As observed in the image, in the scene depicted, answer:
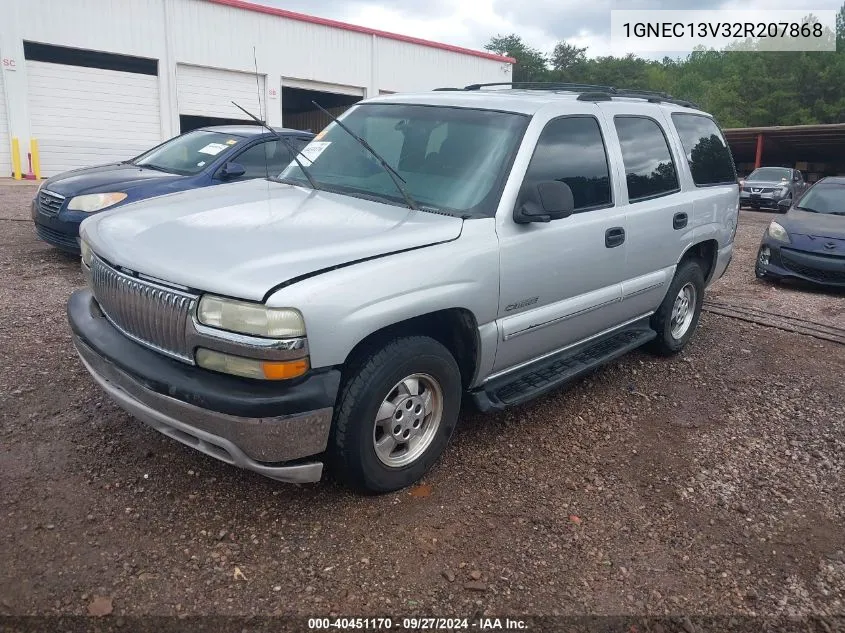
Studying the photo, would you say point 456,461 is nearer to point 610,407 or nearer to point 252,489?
point 252,489

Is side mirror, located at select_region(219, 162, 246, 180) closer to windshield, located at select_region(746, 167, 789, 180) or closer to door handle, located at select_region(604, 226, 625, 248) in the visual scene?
door handle, located at select_region(604, 226, 625, 248)

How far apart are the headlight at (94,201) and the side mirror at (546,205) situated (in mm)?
4670

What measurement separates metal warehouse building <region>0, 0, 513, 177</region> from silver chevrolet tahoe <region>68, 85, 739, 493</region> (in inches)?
577

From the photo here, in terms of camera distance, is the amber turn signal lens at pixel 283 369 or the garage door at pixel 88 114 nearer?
the amber turn signal lens at pixel 283 369

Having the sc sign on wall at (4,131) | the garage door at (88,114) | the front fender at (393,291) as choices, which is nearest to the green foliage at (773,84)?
the garage door at (88,114)

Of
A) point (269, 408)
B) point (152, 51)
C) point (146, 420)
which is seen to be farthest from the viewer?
point (152, 51)

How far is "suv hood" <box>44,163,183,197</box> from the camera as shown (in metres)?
6.87

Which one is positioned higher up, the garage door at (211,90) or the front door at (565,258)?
the garage door at (211,90)

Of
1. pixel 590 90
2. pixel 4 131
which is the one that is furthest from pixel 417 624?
pixel 4 131

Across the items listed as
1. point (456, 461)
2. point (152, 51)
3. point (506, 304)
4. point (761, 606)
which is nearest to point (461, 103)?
point (506, 304)

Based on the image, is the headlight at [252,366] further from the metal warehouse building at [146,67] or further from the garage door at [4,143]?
the garage door at [4,143]

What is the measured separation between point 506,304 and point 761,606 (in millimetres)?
1731

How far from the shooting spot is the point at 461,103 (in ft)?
13.6

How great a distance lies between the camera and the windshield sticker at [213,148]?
7.60 m
